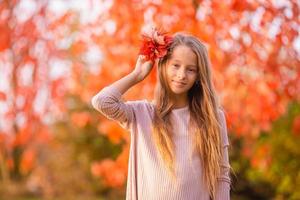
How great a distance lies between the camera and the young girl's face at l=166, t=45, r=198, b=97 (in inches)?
113

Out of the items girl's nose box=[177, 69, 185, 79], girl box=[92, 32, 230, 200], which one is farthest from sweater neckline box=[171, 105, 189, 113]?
girl's nose box=[177, 69, 185, 79]

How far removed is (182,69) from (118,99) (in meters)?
0.30

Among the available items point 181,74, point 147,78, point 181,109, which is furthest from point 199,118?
point 147,78

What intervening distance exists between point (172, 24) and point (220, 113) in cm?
220

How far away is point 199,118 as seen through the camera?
115 inches

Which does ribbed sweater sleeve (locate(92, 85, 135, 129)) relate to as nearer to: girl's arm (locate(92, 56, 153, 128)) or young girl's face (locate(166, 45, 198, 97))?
girl's arm (locate(92, 56, 153, 128))

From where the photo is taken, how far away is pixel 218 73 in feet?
18.7

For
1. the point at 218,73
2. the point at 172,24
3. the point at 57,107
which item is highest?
the point at 172,24

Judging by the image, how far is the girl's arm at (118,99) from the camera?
111 inches

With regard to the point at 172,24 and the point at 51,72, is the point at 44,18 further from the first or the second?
the point at 51,72

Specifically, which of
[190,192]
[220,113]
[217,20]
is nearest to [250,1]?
[217,20]

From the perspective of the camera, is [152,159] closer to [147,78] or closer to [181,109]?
[181,109]

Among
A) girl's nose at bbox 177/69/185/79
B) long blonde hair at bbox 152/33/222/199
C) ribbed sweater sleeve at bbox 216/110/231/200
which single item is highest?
girl's nose at bbox 177/69/185/79

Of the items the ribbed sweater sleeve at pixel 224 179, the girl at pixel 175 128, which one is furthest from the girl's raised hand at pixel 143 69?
the ribbed sweater sleeve at pixel 224 179
